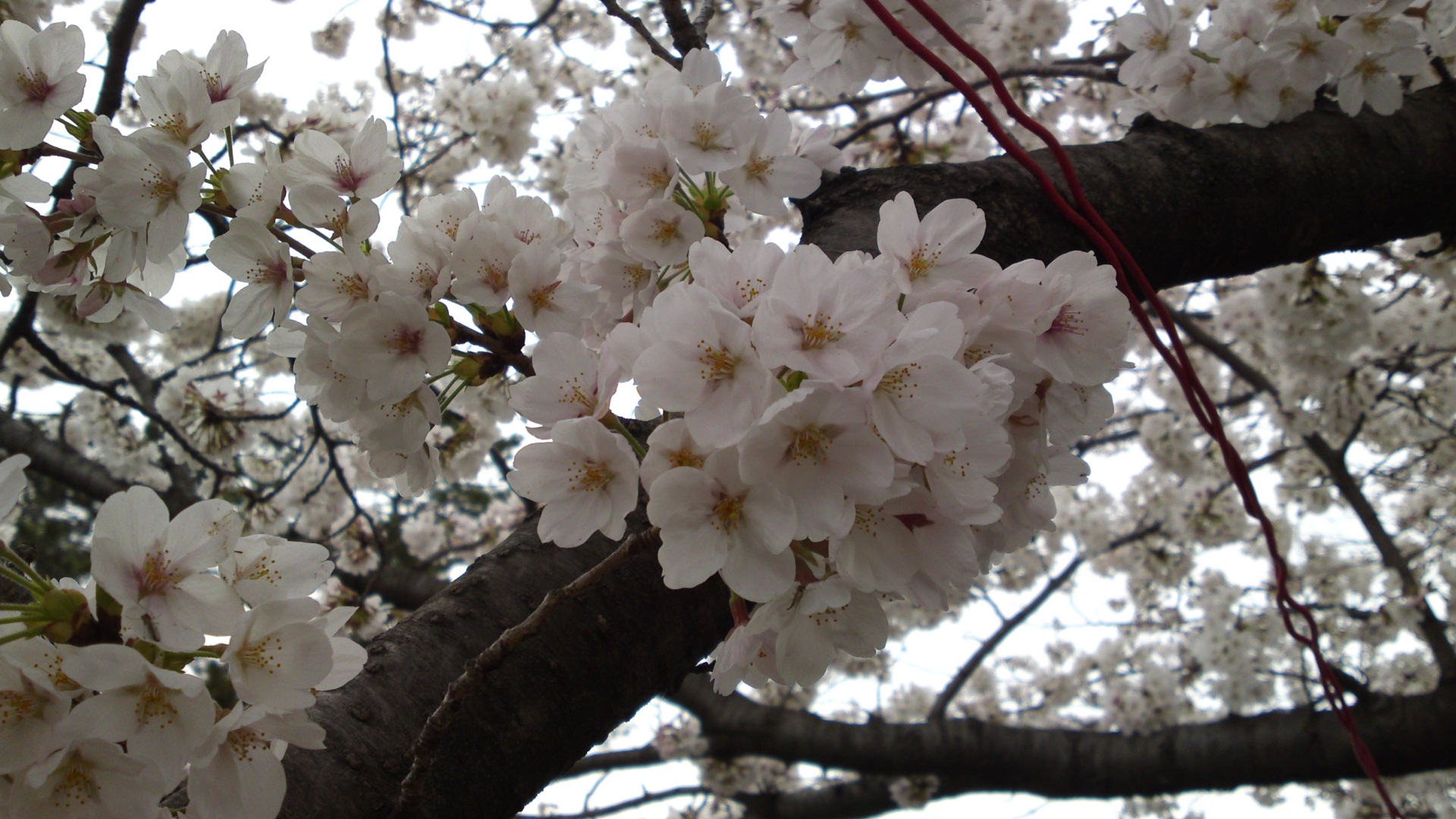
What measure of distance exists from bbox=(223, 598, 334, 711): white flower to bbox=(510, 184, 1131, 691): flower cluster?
0.23m

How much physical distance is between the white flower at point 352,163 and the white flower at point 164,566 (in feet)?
1.49

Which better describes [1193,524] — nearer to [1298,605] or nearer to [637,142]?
[1298,605]

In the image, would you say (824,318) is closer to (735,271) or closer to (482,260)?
(735,271)

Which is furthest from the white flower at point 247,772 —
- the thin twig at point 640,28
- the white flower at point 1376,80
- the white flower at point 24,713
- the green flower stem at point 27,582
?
the white flower at point 1376,80

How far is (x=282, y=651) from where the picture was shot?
0.74 m

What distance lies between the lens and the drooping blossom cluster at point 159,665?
656 mm

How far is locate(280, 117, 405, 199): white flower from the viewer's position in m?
1.03

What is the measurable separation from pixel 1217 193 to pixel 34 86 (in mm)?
2106

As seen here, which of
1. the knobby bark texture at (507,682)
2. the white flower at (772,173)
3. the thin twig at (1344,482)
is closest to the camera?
the knobby bark texture at (507,682)

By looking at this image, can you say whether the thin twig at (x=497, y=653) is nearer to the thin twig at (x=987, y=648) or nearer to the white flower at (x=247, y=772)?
the white flower at (x=247, y=772)

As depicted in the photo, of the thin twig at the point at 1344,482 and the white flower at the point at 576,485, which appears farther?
the thin twig at the point at 1344,482

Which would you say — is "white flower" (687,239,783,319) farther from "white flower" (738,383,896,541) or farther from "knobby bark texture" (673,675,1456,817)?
"knobby bark texture" (673,675,1456,817)

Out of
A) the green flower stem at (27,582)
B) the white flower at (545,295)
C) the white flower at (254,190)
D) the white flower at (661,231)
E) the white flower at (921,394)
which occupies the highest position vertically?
the white flower at (661,231)

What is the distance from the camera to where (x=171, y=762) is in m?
0.68
